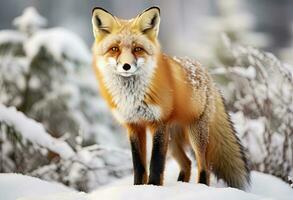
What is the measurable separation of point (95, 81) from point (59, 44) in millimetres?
287

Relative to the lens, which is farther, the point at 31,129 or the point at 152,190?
the point at 31,129

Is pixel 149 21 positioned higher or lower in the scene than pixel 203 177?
higher

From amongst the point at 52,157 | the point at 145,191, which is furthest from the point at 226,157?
the point at 52,157

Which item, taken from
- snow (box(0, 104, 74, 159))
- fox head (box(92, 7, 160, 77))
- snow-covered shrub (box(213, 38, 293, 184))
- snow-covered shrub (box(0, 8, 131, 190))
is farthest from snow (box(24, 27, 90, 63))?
snow-covered shrub (box(213, 38, 293, 184))

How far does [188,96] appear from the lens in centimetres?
238

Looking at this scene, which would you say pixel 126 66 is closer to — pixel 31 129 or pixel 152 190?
pixel 152 190

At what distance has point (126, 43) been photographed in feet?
7.38

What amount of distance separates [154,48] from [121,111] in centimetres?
30

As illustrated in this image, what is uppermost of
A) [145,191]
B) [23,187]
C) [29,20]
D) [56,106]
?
[29,20]

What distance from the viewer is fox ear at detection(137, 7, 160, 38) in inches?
91.1

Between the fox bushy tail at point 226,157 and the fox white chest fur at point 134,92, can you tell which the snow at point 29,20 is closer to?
the fox white chest fur at point 134,92

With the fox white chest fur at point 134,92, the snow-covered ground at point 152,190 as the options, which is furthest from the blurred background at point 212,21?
the snow-covered ground at point 152,190

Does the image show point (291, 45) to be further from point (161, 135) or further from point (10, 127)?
point (10, 127)

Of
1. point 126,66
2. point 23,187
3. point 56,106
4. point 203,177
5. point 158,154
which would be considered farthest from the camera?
point 56,106
